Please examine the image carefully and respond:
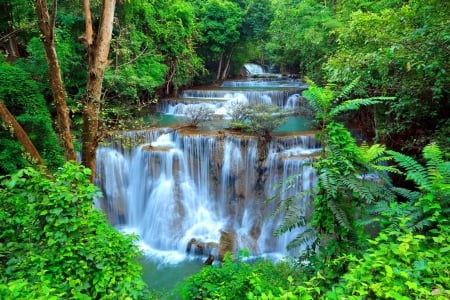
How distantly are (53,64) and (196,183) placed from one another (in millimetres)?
6251

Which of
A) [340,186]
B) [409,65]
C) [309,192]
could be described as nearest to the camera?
[340,186]

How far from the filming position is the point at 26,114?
23.1ft

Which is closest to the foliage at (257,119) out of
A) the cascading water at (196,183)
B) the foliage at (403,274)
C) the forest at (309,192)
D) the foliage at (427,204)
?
the cascading water at (196,183)

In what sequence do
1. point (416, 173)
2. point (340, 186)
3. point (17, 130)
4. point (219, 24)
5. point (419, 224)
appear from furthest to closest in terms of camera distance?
point (219, 24) → point (17, 130) → point (340, 186) → point (416, 173) → point (419, 224)

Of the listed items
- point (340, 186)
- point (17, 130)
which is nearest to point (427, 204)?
point (340, 186)

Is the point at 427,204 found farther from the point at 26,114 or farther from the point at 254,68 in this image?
the point at 254,68

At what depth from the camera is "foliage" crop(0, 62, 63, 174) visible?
21.9 feet

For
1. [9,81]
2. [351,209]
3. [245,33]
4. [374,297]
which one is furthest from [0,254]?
[245,33]

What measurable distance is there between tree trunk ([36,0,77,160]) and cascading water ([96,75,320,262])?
4614 mm

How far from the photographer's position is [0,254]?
3.11 metres

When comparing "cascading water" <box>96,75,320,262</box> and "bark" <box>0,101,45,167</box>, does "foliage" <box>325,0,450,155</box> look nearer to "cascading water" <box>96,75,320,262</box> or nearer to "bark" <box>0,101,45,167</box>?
"cascading water" <box>96,75,320,262</box>

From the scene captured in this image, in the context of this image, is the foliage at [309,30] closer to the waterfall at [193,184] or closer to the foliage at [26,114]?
the waterfall at [193,184]

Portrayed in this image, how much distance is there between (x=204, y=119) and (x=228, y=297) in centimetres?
894

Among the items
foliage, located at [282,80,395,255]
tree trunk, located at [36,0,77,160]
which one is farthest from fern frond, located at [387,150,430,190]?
tree trunk, located at [36,0,77,160]
